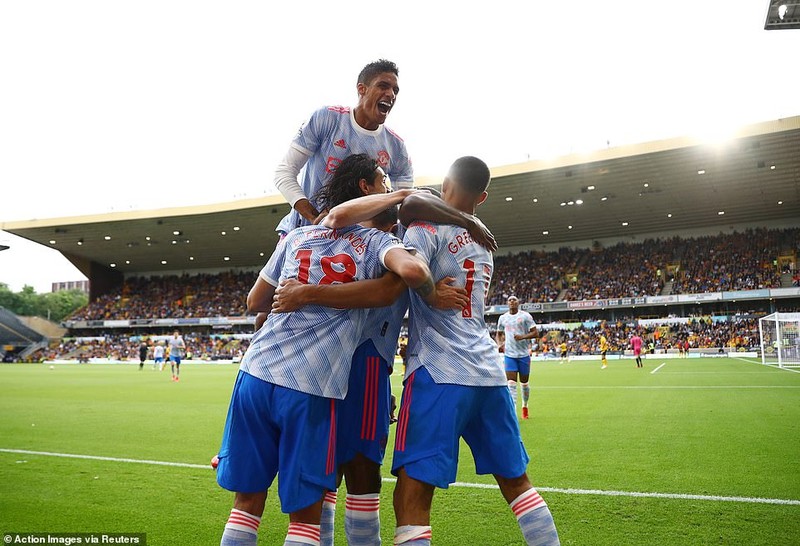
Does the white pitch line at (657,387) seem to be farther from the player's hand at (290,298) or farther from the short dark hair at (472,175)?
the player's hand at (290,298)

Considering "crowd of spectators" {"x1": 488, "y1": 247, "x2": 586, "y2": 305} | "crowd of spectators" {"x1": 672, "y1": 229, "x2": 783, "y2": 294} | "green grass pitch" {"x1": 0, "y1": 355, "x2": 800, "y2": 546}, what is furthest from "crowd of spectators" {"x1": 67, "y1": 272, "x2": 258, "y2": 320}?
"green grass pitch" {"x1": 0, "y1": 355, "x2": 800, "y2": 546}

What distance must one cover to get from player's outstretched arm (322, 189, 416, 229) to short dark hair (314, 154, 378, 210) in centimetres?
18

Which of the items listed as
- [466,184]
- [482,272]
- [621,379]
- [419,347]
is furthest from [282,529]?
[621,379]

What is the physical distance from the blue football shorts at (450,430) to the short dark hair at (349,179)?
92 centimetres

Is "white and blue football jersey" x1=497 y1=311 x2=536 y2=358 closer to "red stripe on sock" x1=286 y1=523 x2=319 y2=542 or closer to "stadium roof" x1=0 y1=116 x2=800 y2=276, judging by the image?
"red stripe on sock" x1=286 y1=523 x2=319 y2=542

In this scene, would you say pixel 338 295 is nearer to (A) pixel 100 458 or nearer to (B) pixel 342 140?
(B) pixel 342 140

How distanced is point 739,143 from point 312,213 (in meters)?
31.3

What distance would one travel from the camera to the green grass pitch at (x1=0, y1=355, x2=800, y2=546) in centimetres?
394

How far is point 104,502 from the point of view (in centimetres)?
466

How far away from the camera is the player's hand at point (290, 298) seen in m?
2.41

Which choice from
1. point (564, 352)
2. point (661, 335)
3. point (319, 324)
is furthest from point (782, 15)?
point (661, 335)

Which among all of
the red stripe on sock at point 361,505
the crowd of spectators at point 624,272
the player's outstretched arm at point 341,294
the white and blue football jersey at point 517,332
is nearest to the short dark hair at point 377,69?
the player's outstretched arm at point 341,294

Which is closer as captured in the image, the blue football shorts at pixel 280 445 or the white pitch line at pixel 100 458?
the blue football shorts at pixel 280 445

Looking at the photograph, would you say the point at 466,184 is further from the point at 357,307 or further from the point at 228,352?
the point at 228,352
